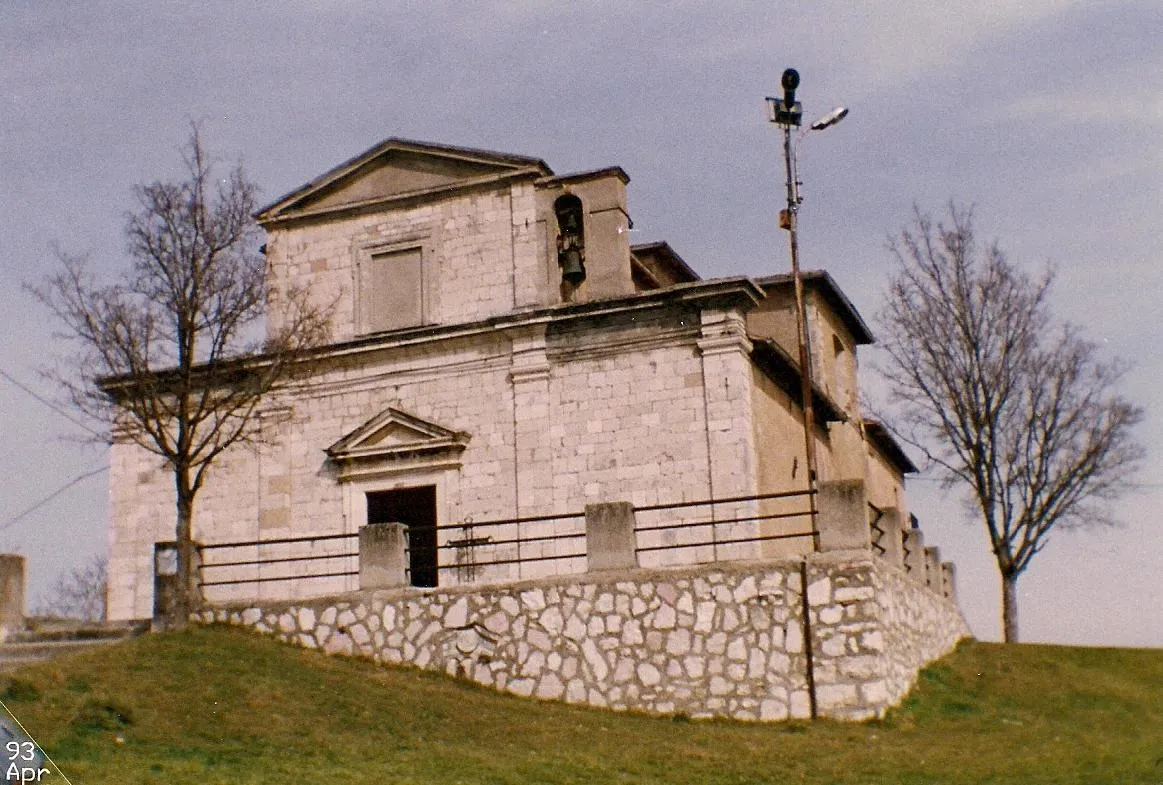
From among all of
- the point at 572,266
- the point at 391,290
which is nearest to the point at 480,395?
the point at 572,266

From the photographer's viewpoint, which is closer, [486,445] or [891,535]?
[891,535]

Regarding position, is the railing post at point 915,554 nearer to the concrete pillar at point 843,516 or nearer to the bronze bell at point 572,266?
the concrete pillar at point 843,516

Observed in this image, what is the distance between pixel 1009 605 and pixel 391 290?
43.6ft

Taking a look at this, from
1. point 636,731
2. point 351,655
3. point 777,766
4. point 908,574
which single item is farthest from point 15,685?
point 908,574

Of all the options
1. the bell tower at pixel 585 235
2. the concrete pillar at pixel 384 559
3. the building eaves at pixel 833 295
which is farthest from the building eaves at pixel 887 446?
the concrete pillar at pixel 384 559

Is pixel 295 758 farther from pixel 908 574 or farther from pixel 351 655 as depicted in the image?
pixel 908 574

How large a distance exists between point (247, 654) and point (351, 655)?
4.95 feet

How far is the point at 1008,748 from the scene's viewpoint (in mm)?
15125

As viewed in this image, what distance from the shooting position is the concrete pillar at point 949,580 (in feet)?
88.0

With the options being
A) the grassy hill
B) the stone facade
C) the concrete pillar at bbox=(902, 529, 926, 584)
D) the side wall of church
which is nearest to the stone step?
the grassy hill

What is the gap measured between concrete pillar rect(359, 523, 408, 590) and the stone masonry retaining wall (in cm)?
19

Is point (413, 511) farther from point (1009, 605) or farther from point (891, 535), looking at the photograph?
point (1009, 605)

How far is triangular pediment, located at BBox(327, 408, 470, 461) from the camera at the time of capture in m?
22.6

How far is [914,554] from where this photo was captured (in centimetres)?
2181
